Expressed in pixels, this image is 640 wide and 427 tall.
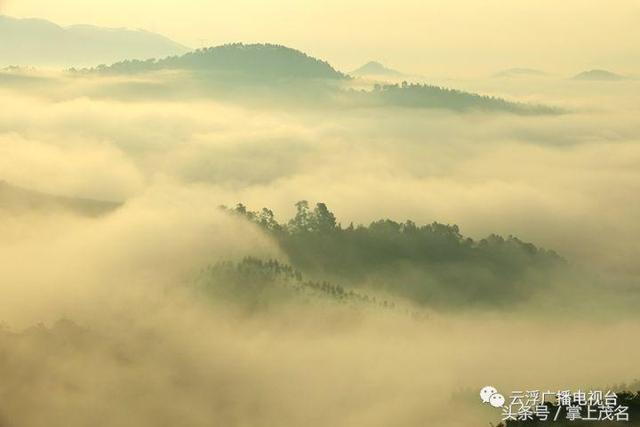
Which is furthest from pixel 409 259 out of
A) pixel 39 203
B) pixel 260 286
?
pixel 39 203

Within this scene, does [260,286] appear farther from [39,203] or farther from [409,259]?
[39,203]

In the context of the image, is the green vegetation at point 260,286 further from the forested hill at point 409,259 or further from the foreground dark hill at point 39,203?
the foreground dark hill at point 39,203

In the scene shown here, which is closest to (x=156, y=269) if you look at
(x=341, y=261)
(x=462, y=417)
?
(x=341, y=261)

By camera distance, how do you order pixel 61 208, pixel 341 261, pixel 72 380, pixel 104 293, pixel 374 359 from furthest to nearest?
1. pixel 61 208
2. pixel 341 261
3. pixel 104 293
4. pixel 374 359
5. pixel 72 380

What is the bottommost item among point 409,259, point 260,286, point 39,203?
point 260,286

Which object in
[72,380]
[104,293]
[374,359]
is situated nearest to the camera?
[72,380]

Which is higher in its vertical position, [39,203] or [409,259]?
[39,203]

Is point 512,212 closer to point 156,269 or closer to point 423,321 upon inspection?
point 423,321
